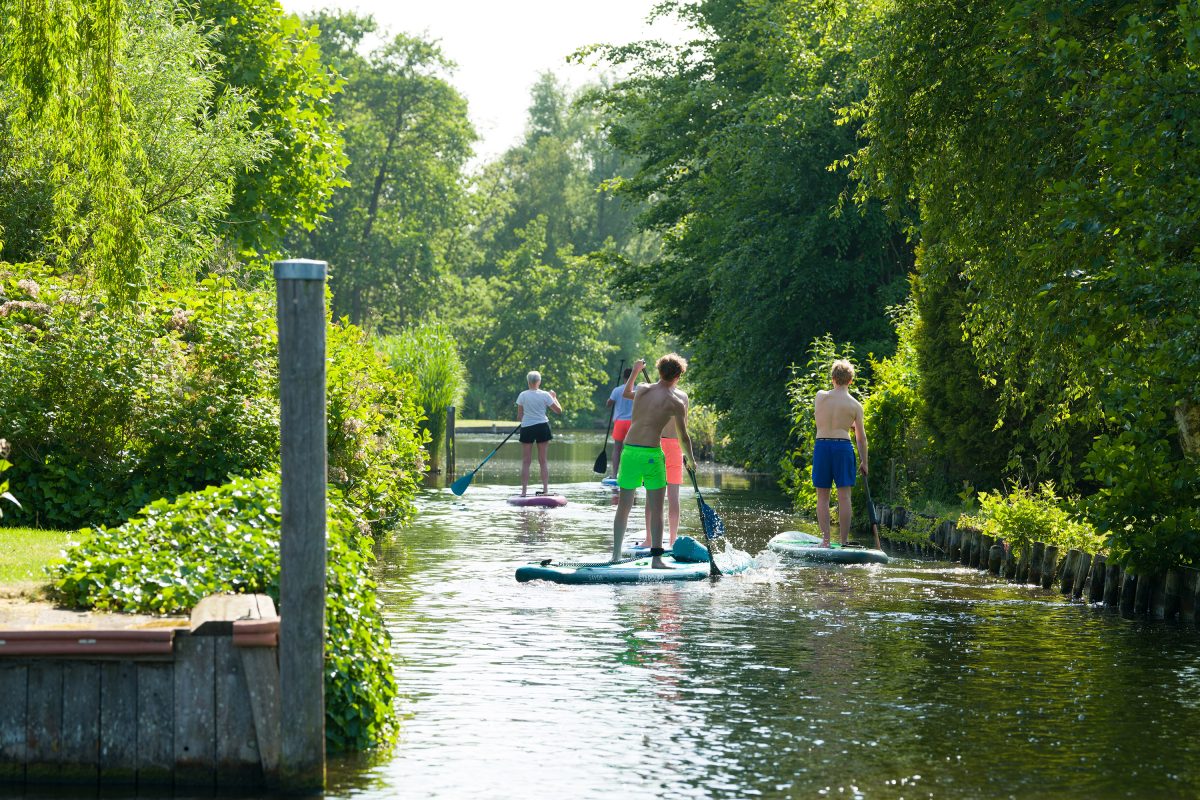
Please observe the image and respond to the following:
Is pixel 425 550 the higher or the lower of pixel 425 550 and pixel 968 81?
the lower

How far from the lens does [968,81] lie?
16250mm

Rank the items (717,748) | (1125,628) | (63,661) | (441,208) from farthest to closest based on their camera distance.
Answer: (441,208)
(1125,628)
(717,748)
(63,661)

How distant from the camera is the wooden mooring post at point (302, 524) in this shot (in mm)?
7410

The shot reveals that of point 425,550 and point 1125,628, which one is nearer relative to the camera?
point 1125,628

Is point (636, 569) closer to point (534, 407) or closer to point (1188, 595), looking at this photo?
point (1188, 595)

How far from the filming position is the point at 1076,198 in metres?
13.1

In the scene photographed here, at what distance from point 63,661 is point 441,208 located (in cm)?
7121

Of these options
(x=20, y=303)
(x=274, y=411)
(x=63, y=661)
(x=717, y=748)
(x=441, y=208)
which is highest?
(x=441, y=208)

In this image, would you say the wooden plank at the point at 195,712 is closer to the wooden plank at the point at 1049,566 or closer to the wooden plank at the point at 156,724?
the wooden plank at the point at 156,724

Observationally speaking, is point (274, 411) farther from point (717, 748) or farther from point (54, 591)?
point (717, 748)

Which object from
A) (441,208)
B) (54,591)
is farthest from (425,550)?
(441,208)

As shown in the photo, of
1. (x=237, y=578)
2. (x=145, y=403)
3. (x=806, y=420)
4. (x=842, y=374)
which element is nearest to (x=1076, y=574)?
(x=842, y=374)

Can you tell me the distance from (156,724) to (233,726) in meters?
0.37

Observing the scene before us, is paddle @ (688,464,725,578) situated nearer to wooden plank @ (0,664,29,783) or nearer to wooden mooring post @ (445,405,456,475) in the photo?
wooden plank @ (0,664,29,783)
